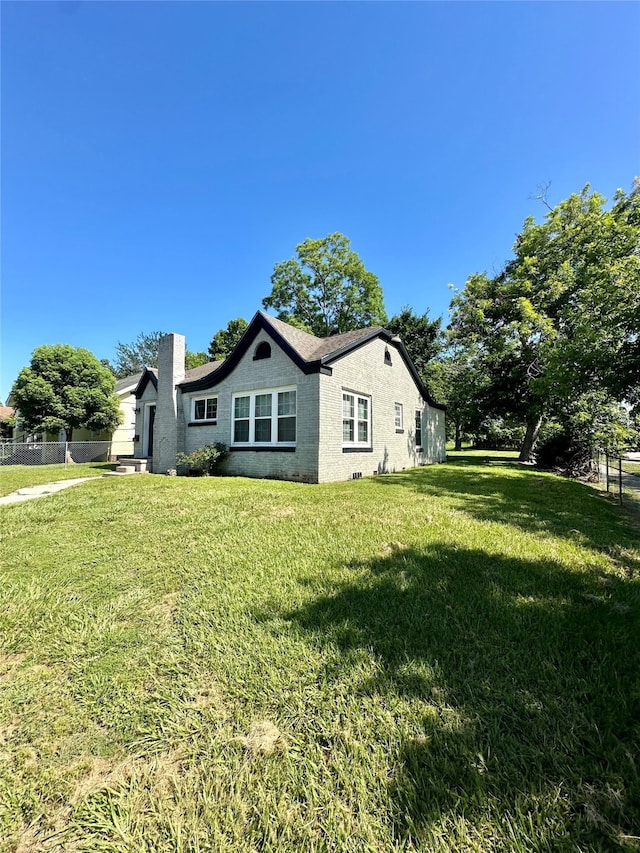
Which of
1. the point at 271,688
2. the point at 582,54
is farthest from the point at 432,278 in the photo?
the point at 271,688

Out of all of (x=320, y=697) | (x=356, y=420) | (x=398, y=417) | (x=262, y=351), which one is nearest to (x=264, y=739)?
(x=320, y=697)

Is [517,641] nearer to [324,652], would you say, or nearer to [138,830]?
[324,652]

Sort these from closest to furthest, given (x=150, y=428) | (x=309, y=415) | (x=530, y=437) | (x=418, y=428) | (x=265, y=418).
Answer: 1. (x=309, y=415)
2. (x=265, y=418)
3. (x=418, y=428)
4. (x=150, y=428)
5. (x=530, y=437)

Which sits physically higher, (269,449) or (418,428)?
(418,428)

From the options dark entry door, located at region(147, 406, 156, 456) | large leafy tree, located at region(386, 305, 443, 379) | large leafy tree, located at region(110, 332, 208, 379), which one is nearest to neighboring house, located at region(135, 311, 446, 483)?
dark entry door, located at region(147, 406, 156, 456)

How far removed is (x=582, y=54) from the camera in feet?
30.7

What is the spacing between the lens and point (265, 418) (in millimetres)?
11438

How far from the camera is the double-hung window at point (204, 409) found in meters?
13.3

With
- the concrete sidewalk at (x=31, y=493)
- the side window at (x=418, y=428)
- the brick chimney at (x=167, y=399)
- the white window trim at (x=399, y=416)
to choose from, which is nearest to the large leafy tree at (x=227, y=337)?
the brick chimney at (x=167, y=399)

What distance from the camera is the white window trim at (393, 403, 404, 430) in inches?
578

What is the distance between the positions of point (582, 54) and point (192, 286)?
852 inches

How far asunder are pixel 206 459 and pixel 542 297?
65.1 ft

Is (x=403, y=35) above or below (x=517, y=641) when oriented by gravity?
above

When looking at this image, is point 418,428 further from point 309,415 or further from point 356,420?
point 309,415
